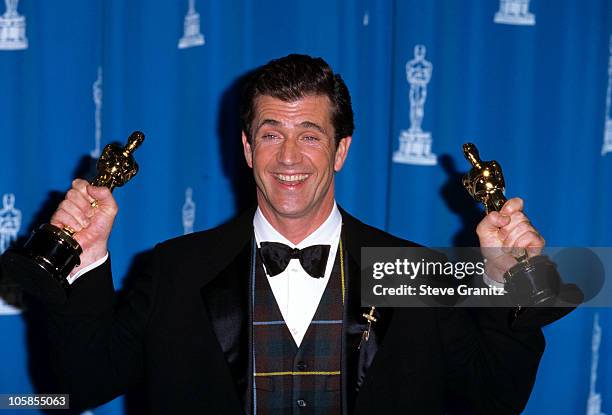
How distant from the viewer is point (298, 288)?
2.01m

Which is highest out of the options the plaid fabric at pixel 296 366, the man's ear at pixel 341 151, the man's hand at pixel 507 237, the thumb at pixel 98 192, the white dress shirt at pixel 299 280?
the man's ear at pixel 341 151

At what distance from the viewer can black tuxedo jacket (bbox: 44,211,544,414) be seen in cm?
179

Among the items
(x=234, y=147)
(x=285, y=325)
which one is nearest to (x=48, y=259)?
(x=285, y=325)

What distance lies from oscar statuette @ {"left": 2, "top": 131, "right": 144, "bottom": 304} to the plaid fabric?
1.79 ft

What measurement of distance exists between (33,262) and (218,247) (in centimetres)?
60

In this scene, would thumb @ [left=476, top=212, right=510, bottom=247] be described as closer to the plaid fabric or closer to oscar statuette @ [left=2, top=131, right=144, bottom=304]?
the plaid fabric

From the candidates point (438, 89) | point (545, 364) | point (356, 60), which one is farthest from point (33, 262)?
point (545, 364)

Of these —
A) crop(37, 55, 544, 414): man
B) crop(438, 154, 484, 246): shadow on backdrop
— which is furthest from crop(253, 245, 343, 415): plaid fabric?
crop(438, 154, 484, 246): shadow on backdrop

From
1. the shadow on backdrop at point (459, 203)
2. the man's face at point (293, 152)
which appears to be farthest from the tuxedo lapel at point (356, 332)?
the shadow on backdrop at point (459, 203)

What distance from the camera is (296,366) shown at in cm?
187

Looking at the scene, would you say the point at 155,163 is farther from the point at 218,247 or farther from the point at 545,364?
the point at 545,364

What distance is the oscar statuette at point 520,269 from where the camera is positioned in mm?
1519

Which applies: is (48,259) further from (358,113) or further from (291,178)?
(358,113)

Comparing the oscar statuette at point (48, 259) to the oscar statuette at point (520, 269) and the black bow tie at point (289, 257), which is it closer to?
the black bow tie at point (289, 257)
